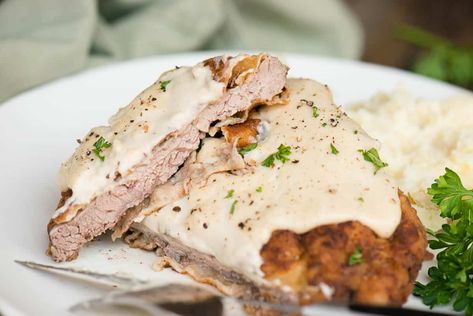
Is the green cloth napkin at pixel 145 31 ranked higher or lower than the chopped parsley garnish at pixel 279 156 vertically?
higher

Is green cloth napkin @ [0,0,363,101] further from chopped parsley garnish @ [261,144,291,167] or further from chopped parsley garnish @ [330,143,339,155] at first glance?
chopped parsley garnish @ [330,143,339,155]

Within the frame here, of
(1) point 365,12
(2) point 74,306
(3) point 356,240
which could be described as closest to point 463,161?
(3) point 356,240

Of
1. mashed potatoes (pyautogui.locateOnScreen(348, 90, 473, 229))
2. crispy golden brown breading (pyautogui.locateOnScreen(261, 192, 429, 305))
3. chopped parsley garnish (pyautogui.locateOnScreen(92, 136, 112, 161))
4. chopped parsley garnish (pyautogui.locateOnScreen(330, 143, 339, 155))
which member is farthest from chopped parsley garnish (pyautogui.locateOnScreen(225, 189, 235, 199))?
mashed potatoes (pyautogui.locateOnScreen(348, 90, 473, 229))

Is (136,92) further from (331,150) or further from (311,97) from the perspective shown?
(331,150)

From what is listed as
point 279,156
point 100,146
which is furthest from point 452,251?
point 100,146

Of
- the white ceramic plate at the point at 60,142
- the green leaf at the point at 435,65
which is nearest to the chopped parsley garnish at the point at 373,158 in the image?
the white ceramic plate at the point at 60,142

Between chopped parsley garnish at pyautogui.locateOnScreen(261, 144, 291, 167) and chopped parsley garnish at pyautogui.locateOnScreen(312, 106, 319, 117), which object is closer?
chopped parsley garnish at pyautogui.locateOnScreen(261, 144, 291, 167)

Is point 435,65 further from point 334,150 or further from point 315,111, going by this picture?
point 334,150

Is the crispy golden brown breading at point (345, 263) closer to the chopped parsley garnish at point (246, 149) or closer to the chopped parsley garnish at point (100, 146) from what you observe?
the chopped parsley garnish at point (246, 149)
